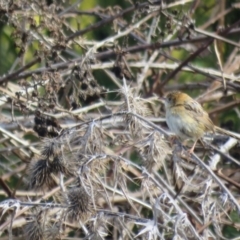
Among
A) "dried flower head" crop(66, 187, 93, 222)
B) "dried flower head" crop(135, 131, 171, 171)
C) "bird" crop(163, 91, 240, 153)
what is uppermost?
"dried flower head" crop(135, 131, 171, 171)

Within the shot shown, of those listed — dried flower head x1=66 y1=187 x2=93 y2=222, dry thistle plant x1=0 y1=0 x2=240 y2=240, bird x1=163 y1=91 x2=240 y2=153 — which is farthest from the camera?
bird x1=163 y1=91 x2=240 y2=153

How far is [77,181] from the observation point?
4.52 metres

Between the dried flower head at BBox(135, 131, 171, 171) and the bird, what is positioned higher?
the dried flower head at BBox(135, 131, 171, 171)

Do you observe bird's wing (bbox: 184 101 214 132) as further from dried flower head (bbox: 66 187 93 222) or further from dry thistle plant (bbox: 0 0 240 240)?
dried flower head (bbox: 66 187 93 222)

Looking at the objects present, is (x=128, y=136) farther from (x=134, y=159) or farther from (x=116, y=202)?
(x=134, y=159)

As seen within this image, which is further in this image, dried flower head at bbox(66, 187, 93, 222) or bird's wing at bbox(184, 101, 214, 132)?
bird's wing at bbox(184, 101, 214, 132)

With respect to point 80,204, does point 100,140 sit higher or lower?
higher

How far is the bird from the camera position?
6398 mm

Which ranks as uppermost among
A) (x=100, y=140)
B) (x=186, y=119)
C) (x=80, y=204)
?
(x=100, y=140)

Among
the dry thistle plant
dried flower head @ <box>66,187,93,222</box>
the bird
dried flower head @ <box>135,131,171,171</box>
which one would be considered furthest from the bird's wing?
dried flower head @ <box>66,187,93,222</box>

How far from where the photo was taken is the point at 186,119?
6500mm

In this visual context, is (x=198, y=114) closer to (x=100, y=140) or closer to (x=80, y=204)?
(x=100, y=140)

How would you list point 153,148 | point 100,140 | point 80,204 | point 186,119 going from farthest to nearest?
point 186,119
point 100,140
point 153,148
point 80,204

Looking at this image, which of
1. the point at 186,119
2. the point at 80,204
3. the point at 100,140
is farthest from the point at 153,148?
the point at 186,119
